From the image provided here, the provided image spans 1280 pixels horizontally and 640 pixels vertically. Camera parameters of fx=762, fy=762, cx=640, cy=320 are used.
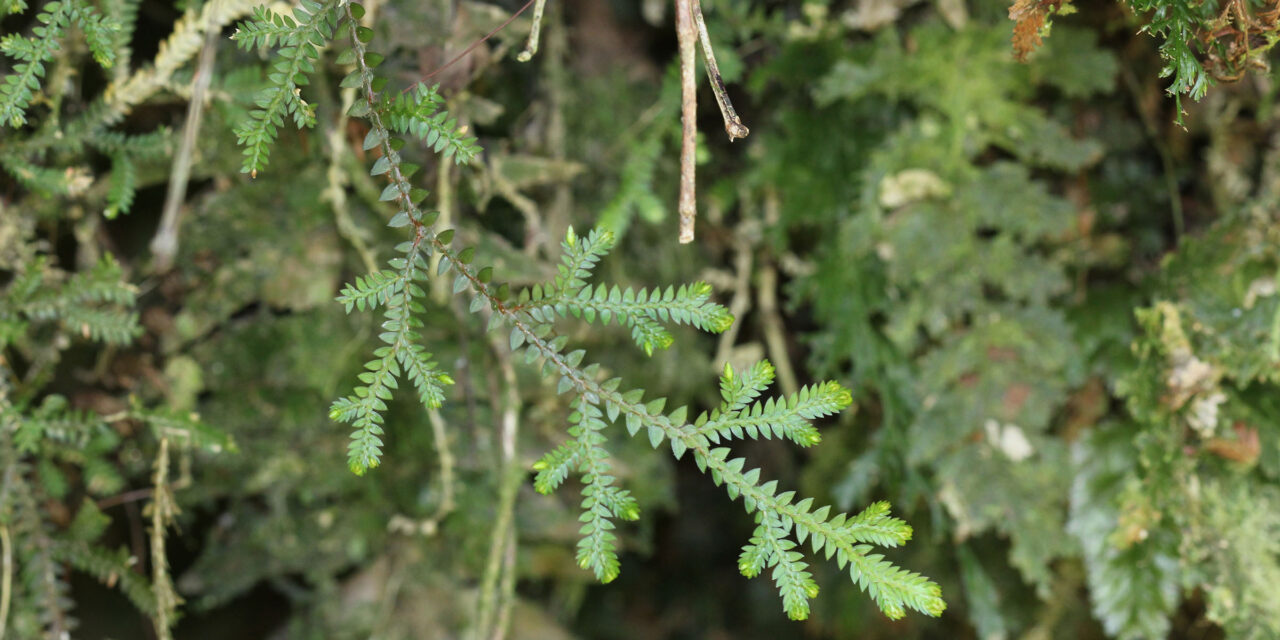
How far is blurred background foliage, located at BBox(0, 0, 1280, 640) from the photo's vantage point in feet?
4.33

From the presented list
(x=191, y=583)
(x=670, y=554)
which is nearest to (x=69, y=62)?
(x=191, y=583)

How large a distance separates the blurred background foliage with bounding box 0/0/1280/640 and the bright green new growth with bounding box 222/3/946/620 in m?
0.49

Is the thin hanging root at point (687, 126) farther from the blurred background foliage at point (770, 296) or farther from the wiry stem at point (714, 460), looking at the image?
the blurred background foliage at point (770, 296)

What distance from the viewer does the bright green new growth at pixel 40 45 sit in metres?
0.90

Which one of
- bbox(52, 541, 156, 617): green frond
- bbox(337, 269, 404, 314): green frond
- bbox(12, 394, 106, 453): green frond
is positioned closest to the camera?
bbox(337, 269, 404, 314): green frond

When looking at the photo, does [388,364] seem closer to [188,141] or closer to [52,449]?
[188,141]

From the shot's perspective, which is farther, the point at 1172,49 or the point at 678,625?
the point at 678,625

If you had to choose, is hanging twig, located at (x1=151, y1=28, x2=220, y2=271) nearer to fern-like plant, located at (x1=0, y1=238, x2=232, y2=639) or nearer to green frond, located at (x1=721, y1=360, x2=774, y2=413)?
fern-like plant, located at (x1=0, y1=238, x2=232, y2=639)

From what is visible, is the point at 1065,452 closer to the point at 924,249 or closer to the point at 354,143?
the point at 924,249

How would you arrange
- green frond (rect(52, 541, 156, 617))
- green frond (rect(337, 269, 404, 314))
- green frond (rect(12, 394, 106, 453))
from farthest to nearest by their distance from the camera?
1. green frond (rect(52, 541, 156, 617))
2. green frond (rect(12, 394, 106, 453))
3. green frond (rect(337, 269, 404, 314))

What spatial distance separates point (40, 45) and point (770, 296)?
1443 millimetres

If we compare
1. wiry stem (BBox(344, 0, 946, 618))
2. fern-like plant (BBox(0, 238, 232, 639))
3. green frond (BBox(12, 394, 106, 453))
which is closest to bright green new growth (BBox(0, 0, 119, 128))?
wiry stem (BBox(344, 0, 946, 618))

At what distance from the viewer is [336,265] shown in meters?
1.60

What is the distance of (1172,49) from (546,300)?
0.73 metres
